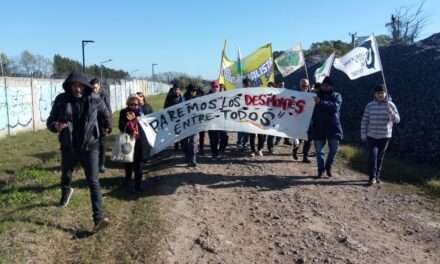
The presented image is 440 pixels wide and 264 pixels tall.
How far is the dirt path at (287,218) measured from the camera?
5227 millimetres

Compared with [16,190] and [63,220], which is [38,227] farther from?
[16,190]

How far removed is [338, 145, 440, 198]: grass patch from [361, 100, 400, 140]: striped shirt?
4.66 feet

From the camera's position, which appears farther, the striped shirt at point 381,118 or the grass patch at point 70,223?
the striped shirt at point 381,118

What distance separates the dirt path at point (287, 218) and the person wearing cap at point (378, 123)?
601 mm

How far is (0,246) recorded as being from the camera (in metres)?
5.29

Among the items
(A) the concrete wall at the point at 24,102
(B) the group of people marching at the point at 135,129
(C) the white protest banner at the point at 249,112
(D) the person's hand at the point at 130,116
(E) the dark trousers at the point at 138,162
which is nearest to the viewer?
(B) the group of people marching at the point at 135,129

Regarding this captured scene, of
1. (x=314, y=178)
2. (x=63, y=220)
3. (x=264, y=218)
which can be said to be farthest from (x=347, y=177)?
(x=63, y=220)

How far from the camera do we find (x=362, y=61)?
9.30 m

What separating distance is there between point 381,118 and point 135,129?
439cm

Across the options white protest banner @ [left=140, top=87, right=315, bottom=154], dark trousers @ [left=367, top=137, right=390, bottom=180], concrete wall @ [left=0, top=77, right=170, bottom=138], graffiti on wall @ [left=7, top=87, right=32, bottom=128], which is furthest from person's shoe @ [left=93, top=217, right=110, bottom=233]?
graffiti on wall @ [left=7, top=87, right=32, bottom=128]

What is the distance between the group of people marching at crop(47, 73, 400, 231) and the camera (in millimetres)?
5961

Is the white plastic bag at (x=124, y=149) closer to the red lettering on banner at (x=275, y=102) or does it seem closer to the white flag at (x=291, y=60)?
the red lettering on banner at (x=275, y=102)

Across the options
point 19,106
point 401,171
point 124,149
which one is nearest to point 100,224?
point 124,149

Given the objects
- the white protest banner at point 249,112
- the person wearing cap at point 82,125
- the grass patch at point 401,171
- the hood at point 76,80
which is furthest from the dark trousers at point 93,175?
the grass patch at point 401,171
